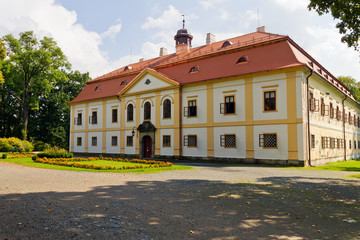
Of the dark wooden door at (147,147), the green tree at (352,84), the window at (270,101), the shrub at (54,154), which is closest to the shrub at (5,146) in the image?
the shrub at (54,154)

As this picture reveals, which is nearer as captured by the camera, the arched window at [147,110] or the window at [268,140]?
the window at [268,140]

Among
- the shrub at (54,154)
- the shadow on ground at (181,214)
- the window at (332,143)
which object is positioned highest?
the window at (332,143)

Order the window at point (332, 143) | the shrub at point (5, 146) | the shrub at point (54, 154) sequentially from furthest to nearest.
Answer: the shrub at point (5, 146), the window at point (332, 143), the shrub at point (54, 154)

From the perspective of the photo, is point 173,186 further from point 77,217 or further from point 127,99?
point 127,99

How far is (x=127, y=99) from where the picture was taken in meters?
30.1

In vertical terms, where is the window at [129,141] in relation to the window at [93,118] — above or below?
below

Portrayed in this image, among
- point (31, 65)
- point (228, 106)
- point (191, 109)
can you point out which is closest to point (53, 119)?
point (31, 65)

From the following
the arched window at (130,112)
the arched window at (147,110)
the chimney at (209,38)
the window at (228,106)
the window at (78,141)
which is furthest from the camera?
the window at (78,141)

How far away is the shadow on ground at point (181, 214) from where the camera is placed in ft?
15.7

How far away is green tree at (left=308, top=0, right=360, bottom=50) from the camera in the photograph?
11.1 meters

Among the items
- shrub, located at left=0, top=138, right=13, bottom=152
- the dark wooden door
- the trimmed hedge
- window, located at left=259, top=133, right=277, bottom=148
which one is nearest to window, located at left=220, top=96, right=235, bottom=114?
window, located at left=259, top=133, right=277, bottom=148

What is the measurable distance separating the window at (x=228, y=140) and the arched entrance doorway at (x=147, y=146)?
8.02 metres

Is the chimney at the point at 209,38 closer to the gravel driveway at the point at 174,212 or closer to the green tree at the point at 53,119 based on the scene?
the gravel driveway at the point at 174,212

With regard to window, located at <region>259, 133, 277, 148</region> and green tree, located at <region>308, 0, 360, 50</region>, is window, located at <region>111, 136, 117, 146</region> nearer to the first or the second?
window, located at <region>259, 133, 277, 148</region>
